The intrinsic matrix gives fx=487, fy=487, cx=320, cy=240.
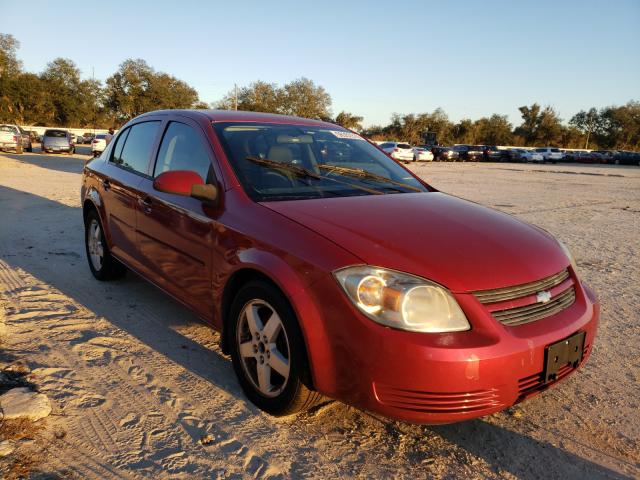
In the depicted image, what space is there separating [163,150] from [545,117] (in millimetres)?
81496

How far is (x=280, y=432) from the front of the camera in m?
2.49

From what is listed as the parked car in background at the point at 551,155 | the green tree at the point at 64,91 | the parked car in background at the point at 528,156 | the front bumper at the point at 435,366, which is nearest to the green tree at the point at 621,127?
the parked car in background at the point at 551,155

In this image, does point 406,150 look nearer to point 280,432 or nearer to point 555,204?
point 555,204

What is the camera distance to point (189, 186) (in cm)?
292

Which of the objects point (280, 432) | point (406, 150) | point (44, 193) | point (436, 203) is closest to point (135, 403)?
point (280, 432)

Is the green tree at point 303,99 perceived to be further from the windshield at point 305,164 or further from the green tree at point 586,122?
the windshield at point 305,164

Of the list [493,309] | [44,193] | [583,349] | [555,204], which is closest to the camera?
[493,309]

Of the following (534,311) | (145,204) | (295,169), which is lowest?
(534,311)

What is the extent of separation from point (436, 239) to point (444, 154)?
146 ft

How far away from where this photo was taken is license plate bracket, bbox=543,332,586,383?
221cm

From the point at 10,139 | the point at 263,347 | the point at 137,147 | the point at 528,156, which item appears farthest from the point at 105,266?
the point at 528,156

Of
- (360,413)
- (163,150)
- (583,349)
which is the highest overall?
(163,150)

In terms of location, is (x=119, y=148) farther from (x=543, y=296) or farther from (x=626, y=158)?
(x=626, y=158)

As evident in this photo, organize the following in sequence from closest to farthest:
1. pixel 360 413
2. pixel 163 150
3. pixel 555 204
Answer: pixel 360 413
pixel 163 150
pixel 555 204
